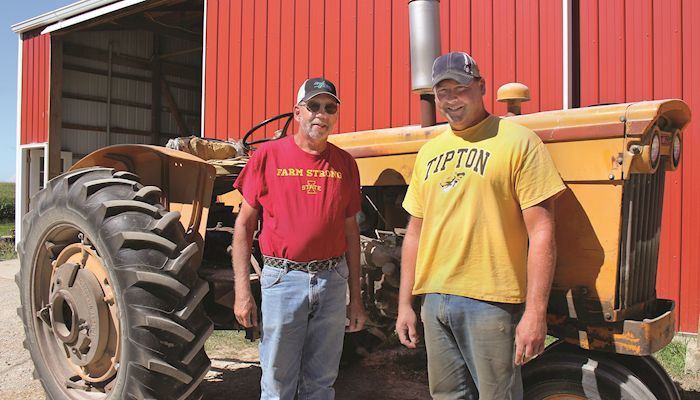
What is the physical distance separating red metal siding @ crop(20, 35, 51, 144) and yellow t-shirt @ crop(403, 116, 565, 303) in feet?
41.8

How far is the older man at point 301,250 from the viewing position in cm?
270

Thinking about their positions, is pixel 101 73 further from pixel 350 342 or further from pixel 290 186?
pixel 290 186

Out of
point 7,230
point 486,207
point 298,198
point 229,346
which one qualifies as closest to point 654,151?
point 486,207

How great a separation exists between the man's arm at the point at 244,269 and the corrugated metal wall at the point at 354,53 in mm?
4504

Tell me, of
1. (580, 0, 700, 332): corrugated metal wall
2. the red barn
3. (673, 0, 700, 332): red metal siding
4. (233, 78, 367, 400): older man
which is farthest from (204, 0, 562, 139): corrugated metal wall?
(233, 78, 367, 400): older man

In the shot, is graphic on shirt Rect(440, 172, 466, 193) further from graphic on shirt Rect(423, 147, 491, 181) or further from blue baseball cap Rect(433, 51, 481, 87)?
blue baseball cap Rect(433, 51, 481, 87)

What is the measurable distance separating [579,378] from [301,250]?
1.26 metres

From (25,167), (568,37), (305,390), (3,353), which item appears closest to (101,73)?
(25,167)

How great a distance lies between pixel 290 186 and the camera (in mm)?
2746

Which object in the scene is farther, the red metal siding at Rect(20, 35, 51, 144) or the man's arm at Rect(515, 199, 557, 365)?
the red metal siding at Rect(20, 35, 51, 144)

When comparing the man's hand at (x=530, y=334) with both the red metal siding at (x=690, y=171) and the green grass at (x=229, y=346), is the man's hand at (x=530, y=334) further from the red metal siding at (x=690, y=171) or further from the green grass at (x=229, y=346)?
the red metal siding at (x=690, y=171)

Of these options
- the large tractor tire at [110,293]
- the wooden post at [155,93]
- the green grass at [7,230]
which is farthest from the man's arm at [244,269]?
the green grass at [7,230]

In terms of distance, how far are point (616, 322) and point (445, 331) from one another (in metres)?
0.77

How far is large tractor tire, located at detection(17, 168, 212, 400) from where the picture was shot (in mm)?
2984
